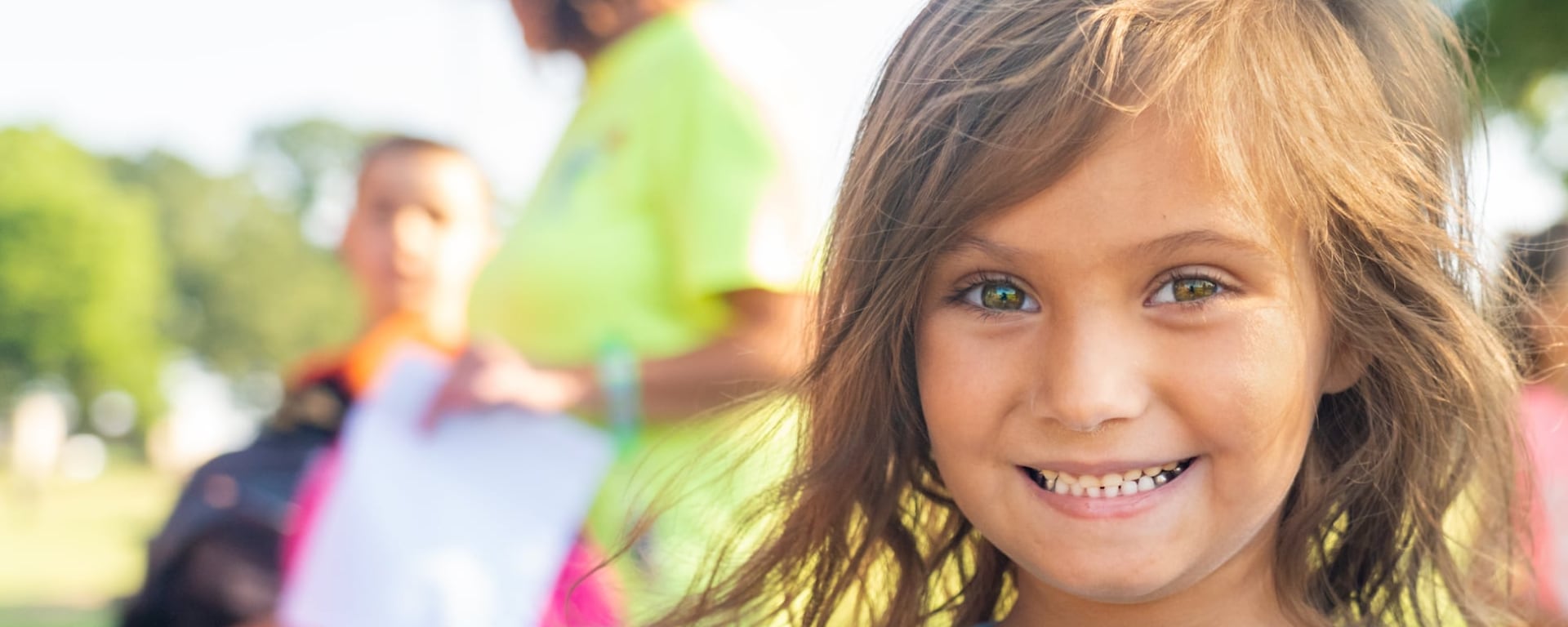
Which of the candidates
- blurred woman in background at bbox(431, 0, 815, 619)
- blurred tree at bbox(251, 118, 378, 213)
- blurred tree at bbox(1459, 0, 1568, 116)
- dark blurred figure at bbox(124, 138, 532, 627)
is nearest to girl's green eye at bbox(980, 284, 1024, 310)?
blurred woman in background at bbox(431, 0, 815, 619)

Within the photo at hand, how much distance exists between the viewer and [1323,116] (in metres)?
1.34

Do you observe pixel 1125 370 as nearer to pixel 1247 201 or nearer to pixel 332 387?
pixel 1247 201

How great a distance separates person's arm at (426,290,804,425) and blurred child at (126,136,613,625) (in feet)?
1.27

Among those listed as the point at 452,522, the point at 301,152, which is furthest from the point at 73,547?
the point at 301,152

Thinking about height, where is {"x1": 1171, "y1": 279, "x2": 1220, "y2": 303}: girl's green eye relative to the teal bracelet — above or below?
above

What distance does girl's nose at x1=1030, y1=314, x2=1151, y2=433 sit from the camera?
1.24 m

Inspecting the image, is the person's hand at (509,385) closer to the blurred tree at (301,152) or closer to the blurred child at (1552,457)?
the blurred child at (1552,457)

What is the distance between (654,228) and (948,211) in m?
0.94

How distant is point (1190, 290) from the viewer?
129 cm

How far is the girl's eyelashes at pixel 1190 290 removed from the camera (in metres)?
1.29

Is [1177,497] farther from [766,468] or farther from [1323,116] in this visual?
[766,468]

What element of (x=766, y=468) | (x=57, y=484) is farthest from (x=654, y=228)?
(x=57, y=484)

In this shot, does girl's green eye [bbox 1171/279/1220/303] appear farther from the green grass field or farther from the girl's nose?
the green grass field

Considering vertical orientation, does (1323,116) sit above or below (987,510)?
above
